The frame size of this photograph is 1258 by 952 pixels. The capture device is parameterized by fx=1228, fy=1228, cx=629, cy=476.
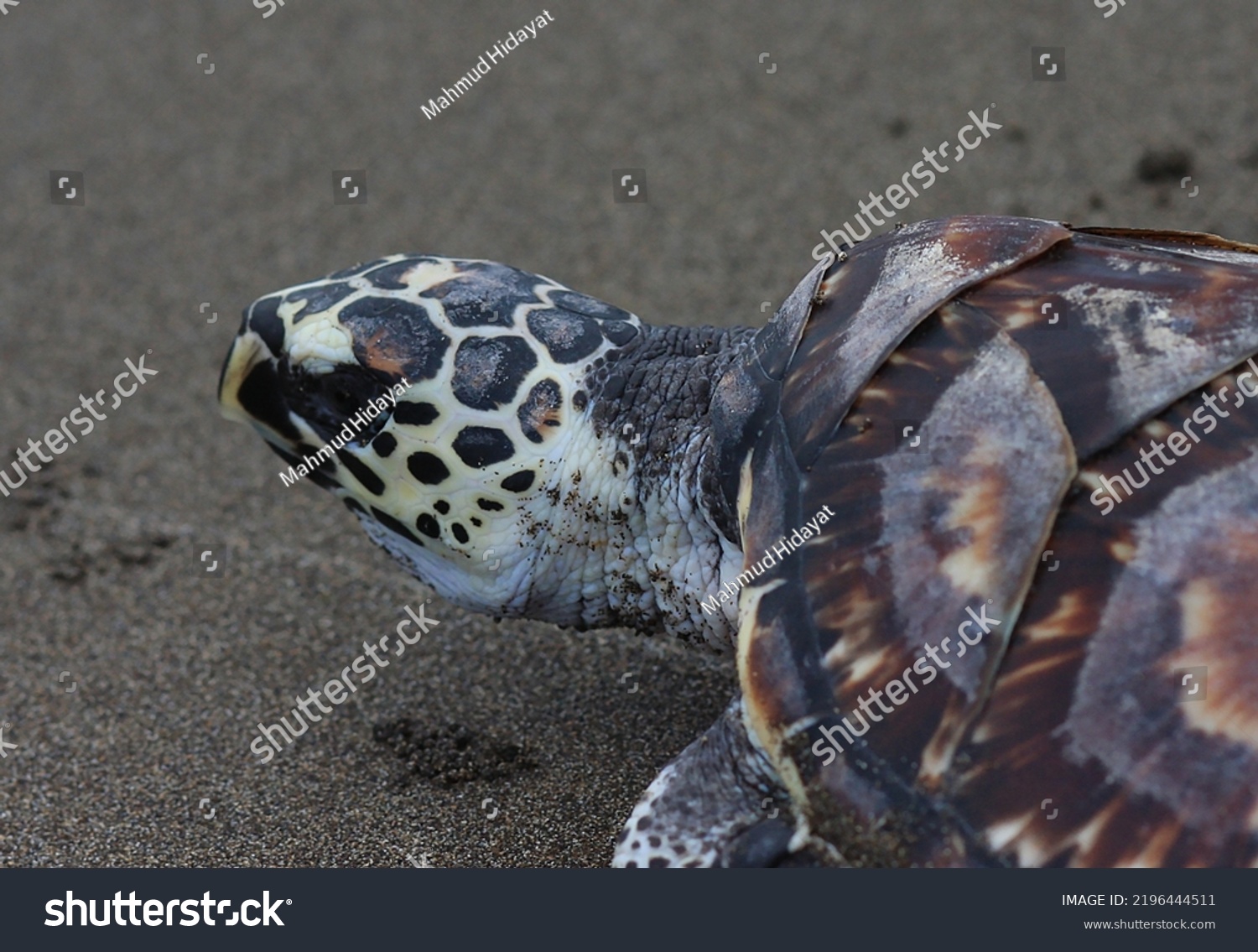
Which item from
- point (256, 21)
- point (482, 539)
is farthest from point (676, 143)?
point (482, 539)

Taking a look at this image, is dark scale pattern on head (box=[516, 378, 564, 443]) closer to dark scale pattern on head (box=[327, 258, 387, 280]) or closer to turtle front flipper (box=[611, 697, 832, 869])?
dark scale pattern on head (box=[327, 258, 387, 280])

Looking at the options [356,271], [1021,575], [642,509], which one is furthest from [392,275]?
[1021,575]

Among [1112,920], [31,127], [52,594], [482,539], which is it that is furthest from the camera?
[31,127]

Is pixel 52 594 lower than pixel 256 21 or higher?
lower

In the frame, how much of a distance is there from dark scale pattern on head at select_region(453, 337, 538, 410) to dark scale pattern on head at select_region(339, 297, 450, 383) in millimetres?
40

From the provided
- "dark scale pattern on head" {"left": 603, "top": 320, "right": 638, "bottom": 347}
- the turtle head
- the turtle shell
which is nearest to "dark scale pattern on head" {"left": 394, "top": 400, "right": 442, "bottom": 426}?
the turtle head

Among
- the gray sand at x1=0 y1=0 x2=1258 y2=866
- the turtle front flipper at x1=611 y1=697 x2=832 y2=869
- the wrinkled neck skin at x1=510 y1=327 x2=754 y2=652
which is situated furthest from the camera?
the gray sand at x1=0 y1=0 x2=1258 y2=866

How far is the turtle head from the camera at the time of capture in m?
2.00

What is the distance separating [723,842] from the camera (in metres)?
1.62

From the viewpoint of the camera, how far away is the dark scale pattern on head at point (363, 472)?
2055mm

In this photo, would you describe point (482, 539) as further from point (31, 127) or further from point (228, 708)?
point (31, 127)

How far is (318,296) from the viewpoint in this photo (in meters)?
2.14

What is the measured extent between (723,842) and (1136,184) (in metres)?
2.71

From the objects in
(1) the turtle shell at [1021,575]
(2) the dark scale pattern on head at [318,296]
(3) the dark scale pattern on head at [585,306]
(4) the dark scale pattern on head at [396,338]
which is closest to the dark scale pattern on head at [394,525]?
(4) the dark scale pattern on head at [396,338]
